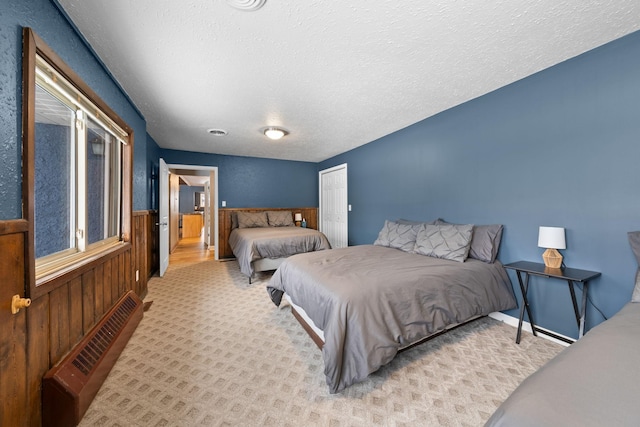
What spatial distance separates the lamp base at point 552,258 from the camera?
6.56ft

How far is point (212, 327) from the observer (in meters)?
2.30

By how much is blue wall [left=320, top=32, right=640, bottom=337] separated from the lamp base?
4.1 inches

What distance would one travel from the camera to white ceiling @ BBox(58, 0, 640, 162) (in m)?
1.47

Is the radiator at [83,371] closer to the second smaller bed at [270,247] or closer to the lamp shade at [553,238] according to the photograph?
the second smaller bed at [270,247]

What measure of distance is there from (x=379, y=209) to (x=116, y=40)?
3.73 m

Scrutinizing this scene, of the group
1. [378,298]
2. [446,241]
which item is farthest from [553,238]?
[378,298]

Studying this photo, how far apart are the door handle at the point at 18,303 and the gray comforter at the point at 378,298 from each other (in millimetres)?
1507

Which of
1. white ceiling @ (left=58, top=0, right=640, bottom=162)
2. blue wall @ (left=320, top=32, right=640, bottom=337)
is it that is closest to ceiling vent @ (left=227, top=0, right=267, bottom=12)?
white ceiling @ (left=58, top=0, right=640, bottom=162)

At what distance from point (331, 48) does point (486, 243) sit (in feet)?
7.82

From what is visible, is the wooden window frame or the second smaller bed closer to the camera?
the wooden window frame

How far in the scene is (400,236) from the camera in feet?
10.4

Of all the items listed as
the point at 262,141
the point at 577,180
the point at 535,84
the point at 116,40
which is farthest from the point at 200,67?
the point at 577,180

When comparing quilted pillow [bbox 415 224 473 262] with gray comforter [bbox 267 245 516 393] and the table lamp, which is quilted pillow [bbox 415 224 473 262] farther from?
the table lamp

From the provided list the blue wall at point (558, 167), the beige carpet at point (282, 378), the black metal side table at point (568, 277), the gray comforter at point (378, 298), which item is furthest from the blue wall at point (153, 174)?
the black metal side table at point (568, 277)
